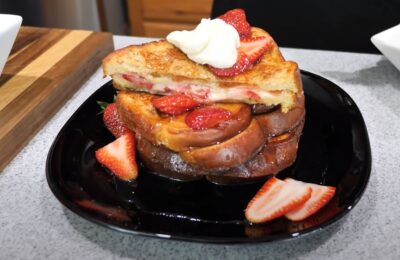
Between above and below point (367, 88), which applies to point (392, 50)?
above

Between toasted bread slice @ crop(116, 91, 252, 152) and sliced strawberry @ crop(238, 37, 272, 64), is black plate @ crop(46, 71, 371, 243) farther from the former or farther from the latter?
sliced strawberry @ crop(238, 37, 272, 64)

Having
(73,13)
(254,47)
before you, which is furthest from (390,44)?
(73,13)

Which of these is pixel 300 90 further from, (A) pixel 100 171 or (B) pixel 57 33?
(B) pixel 57 33

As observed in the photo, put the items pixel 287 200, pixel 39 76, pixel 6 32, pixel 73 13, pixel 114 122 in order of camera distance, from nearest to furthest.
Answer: pixel 287 200 < pixel 114 122 < pixel 6 32 < pixel 39 76 < pixel 73 13

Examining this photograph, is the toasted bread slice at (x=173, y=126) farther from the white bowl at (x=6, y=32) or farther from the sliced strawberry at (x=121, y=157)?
the white bowl at (x=6, y=32)

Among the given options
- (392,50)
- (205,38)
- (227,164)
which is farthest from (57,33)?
(392,50)

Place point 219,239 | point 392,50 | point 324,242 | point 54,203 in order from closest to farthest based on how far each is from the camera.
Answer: point 219,239 < point 324,242 < point 54,203 < point 392,50

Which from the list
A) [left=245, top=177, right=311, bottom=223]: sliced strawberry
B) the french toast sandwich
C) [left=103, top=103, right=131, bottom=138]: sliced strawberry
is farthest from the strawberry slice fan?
[left=103, top=103, right=131, bottom=138]: sliced strawberry

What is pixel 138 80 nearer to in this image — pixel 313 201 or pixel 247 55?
pixel 247 55

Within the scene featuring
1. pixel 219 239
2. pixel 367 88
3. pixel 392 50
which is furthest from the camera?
pixel 367 88
